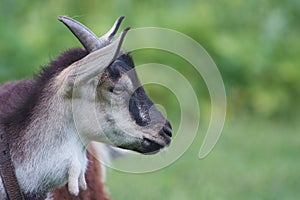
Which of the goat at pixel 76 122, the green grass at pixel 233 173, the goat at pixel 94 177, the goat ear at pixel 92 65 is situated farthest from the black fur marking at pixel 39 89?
the green grass at pixel 233 173

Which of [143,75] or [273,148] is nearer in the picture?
[143,75]

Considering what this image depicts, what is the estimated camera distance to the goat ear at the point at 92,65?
3.96 meters

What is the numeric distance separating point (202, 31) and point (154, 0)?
110 centimetres

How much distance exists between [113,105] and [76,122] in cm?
19

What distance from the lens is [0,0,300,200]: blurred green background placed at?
350 inches

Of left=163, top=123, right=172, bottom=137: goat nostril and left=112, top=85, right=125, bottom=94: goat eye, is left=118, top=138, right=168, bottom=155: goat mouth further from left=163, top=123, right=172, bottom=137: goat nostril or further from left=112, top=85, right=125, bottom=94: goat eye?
left=112, top=85, right=125, bottom=94: goat eye

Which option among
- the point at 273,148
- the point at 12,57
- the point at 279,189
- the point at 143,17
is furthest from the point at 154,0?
the point at 279,189

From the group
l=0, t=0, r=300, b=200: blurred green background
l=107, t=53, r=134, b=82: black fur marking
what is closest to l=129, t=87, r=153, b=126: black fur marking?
l=107, t=53, r=134, b=82: black fur marking

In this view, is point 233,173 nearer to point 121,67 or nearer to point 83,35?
point 121,67

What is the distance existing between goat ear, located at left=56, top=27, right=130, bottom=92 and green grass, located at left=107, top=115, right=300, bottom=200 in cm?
244

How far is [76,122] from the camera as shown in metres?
4.17

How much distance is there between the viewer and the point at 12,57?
9344 millimetres

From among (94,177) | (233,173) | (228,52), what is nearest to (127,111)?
→ (94,177)

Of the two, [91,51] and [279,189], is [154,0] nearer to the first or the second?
[279,189]
